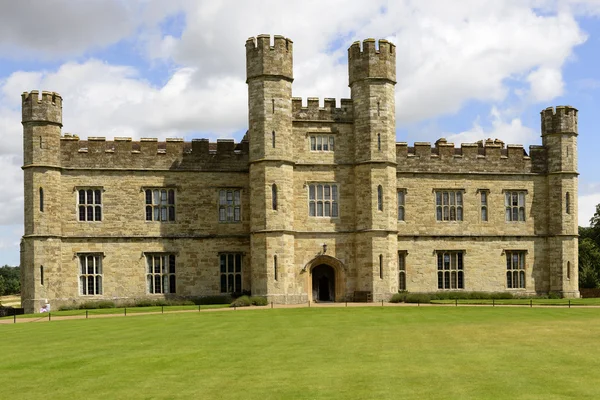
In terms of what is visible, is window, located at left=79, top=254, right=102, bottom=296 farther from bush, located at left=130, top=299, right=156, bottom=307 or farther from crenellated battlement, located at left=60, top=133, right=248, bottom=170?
crenellated battlement, located at left=60, top=133, right=248, bottom=170

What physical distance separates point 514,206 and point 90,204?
943 inches

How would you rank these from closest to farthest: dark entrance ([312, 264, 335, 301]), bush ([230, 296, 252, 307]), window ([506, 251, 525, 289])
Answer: bush ([230, 296, 252, 307])
dark entrance ([312, 264, 335, 301])
window ([506, 251, 525, 289])

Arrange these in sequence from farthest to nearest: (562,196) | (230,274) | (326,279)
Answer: (562,196) → (326,279) → (230,274)

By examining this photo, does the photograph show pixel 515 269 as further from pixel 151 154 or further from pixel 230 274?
pixel 151 154

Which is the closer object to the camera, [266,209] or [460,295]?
[266,209]

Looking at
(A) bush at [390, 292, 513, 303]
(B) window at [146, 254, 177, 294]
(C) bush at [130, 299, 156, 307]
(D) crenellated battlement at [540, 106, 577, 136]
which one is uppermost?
(D) crenellated battlement at [540, 106, 577, 136]

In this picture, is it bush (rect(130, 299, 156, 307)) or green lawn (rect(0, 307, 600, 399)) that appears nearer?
green lawn (rect(0, 307, 600, 399))

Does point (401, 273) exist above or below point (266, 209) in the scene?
below

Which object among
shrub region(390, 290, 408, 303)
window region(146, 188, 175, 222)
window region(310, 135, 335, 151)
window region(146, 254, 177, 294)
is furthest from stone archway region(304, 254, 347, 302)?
window region(146, 188, 175, 222)

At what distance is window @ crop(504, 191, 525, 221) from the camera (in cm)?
4150

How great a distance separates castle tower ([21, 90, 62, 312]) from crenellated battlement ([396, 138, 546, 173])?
61.6 ft

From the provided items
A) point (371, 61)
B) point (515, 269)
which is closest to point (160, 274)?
point (371, 61)

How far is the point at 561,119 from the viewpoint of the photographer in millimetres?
41094

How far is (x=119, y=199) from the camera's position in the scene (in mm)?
38062
